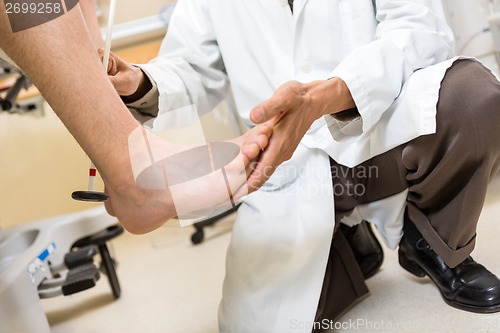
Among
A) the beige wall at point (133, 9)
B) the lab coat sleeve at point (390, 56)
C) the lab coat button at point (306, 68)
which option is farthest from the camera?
the beige wall at point (133, 9)

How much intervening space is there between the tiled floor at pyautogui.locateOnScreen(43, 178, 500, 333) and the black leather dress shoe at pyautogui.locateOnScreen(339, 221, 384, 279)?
0.09 feet

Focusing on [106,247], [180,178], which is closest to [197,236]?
[106,247]

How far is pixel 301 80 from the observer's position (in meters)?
1.04

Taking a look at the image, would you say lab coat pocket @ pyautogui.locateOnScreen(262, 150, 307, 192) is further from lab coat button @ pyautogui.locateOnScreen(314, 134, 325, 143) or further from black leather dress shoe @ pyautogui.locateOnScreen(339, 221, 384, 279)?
black leather dress shoe @ pyautogui.locateOnScreen(339, 221, 384, 279)

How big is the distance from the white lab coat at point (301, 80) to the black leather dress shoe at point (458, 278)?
0.05 meters

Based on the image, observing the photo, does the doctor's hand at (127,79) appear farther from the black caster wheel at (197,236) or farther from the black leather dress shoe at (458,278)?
the black caster wheel at (197,236)

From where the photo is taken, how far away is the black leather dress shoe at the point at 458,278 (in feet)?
3.08

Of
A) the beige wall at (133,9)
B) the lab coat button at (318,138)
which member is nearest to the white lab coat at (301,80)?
the lab coat button at (318,138)

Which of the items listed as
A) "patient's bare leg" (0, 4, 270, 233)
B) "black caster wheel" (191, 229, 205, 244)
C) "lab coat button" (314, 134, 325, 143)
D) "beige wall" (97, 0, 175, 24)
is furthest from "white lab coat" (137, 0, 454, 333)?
"beige wall" (97, 0, 175, 24)

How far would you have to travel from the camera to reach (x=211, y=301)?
1310 mm

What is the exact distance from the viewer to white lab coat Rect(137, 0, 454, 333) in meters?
0.87

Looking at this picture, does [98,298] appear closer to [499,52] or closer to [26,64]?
[26,64]

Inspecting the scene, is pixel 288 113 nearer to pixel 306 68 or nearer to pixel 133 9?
pixel 306 68

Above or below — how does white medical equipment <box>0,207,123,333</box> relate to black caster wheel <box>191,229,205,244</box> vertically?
above
